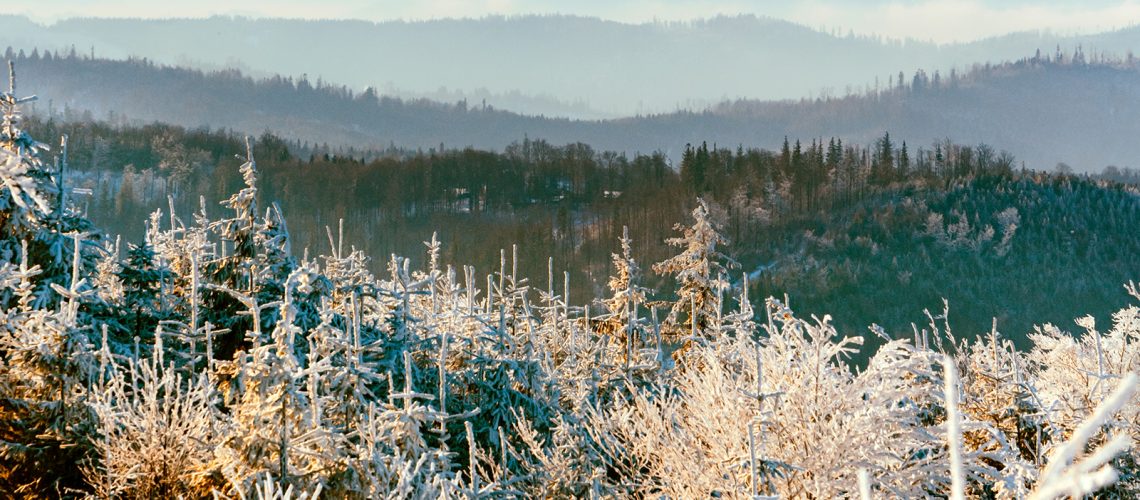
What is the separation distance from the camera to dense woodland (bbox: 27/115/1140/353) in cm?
9794

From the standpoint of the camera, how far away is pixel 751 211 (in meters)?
122

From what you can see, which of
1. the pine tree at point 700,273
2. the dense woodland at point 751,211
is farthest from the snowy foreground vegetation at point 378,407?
the dense woodland at point 751,211

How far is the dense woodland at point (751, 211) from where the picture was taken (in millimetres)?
97938

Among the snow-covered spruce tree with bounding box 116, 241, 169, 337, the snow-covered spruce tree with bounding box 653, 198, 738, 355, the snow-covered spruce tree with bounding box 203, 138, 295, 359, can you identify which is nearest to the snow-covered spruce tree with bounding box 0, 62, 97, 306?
the snow-covered spruce tree with bounding box 116, 241, 169, 337

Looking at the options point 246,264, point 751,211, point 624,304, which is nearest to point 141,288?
point 246,264

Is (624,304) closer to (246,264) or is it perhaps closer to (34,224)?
(246,264)

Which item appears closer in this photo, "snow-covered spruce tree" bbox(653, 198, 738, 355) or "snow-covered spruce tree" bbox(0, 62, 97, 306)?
"snow-covered spruce tree" bbox(0, 62, 97, 306)

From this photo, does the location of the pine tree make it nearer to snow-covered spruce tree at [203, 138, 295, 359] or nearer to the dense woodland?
snow-covered spruce tree at [203, 138, 295, 359]

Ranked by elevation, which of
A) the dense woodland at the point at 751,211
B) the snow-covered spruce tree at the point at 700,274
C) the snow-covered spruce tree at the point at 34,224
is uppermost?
the snow-covered spruce tree at the point at 34,224

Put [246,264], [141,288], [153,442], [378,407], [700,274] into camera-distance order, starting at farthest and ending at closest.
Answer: [700,274]
[141,288]
[246,264]
[378,407]
[153,442]

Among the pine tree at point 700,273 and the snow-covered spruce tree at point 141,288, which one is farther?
the pine tree at point 700,273

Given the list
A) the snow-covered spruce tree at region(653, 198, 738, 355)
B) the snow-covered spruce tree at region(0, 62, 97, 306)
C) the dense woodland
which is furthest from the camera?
the dense woodland

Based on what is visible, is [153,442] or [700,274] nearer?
[153,442]

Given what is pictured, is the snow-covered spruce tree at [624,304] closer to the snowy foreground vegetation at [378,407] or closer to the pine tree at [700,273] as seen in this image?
the pine tree at [700,273]
